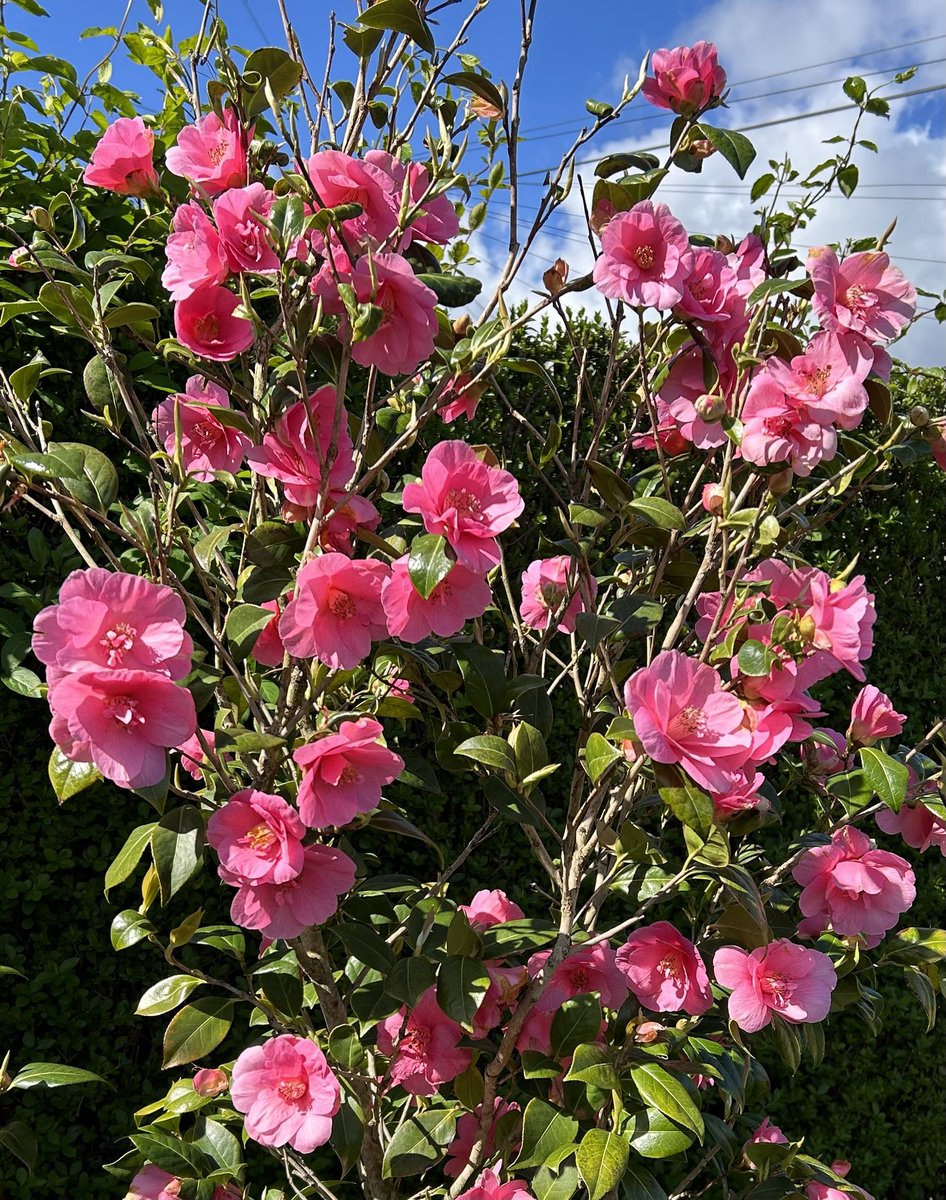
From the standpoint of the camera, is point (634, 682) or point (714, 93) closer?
point (634, 682)

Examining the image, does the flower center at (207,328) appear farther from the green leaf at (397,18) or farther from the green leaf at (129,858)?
the green leaf at (129,858)

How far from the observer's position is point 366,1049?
1.36 m

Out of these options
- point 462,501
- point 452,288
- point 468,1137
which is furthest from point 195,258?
point 468,1137

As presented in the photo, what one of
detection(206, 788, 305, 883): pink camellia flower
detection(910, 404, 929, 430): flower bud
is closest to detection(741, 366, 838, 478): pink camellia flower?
detection(910, 404, 929, 430): flower bud

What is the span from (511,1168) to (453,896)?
979 mm

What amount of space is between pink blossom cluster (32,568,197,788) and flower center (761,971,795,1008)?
80 cm

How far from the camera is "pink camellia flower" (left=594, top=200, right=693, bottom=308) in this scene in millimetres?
1179

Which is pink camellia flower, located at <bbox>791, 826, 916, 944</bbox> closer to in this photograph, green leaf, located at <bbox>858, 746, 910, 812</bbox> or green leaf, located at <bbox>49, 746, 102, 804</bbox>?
green leaf, located at <bbox>858, 746, 910, 812</bbox>

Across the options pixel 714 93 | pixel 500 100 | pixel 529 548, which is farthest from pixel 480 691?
pixel 529 548

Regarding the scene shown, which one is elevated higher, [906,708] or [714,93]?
[714,93]

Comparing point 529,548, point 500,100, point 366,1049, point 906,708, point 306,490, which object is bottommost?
point 366,1049

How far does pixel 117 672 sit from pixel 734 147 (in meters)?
0.97

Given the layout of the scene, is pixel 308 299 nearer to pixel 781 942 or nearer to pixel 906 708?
pixel 781 942

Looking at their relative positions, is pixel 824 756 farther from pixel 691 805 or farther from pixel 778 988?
pixel 691 805
